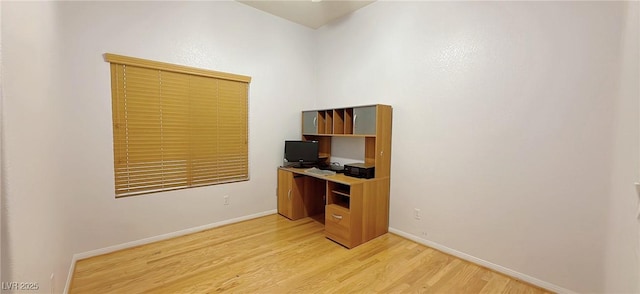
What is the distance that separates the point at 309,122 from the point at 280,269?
235 cm

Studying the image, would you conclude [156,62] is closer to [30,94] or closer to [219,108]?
[219,108]

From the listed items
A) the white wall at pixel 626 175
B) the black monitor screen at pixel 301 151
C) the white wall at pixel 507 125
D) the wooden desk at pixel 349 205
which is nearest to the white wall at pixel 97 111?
the black monitor screen at pixel 301 151

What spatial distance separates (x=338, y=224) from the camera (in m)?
3.03

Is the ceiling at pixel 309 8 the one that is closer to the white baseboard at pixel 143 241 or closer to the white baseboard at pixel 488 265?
the white baseboard at pixel 143 241

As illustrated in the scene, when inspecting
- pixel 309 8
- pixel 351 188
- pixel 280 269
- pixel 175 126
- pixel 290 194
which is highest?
pixel 309 8

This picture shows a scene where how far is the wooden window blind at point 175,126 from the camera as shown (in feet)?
8.98

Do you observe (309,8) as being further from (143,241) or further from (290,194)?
(143,241)

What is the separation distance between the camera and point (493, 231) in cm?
247

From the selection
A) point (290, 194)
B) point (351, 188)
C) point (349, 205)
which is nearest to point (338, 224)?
point (349, 205)

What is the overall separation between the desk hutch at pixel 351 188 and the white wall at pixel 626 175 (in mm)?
1927

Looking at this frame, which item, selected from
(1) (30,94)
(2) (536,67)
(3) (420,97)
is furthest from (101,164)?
(2) (536,67)

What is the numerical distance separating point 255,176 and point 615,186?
371 cm

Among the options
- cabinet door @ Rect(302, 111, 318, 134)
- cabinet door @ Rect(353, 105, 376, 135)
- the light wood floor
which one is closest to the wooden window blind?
the light wood floor

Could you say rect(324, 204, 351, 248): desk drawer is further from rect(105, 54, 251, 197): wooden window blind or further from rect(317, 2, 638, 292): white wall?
rect(105, 54, 251, 197): wooden window blind
